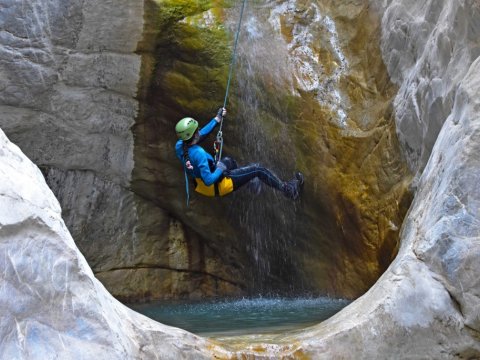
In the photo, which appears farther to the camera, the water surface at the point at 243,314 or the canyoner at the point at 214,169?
the canyoner at the point at 214,169

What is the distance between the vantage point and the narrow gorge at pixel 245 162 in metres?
4.23

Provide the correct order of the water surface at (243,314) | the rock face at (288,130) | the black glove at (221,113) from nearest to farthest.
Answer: the water surface at (243,314), the rock face at (288,130), the black glove at (221,113)

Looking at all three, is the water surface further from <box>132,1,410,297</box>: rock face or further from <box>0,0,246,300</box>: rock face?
<box>0,0,246,300</box>: rock face

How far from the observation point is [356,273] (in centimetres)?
749

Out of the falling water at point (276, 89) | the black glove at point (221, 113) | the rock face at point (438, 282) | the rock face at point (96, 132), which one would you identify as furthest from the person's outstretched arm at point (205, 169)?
the rock face at point (438, 282)

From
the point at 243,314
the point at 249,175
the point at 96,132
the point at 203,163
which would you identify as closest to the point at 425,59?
the point at 249,175

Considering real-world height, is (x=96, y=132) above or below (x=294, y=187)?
above

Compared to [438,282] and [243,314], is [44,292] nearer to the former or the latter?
[438,282]

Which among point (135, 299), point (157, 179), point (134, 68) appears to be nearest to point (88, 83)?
point (134, 68)

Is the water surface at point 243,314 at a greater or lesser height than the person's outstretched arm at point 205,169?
lesser

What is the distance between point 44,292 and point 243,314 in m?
4.04

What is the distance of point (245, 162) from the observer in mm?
8766

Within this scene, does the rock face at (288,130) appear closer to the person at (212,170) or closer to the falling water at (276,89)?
the falling water at (276,89)

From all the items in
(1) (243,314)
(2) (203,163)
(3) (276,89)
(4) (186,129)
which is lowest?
(1) (243,314)
